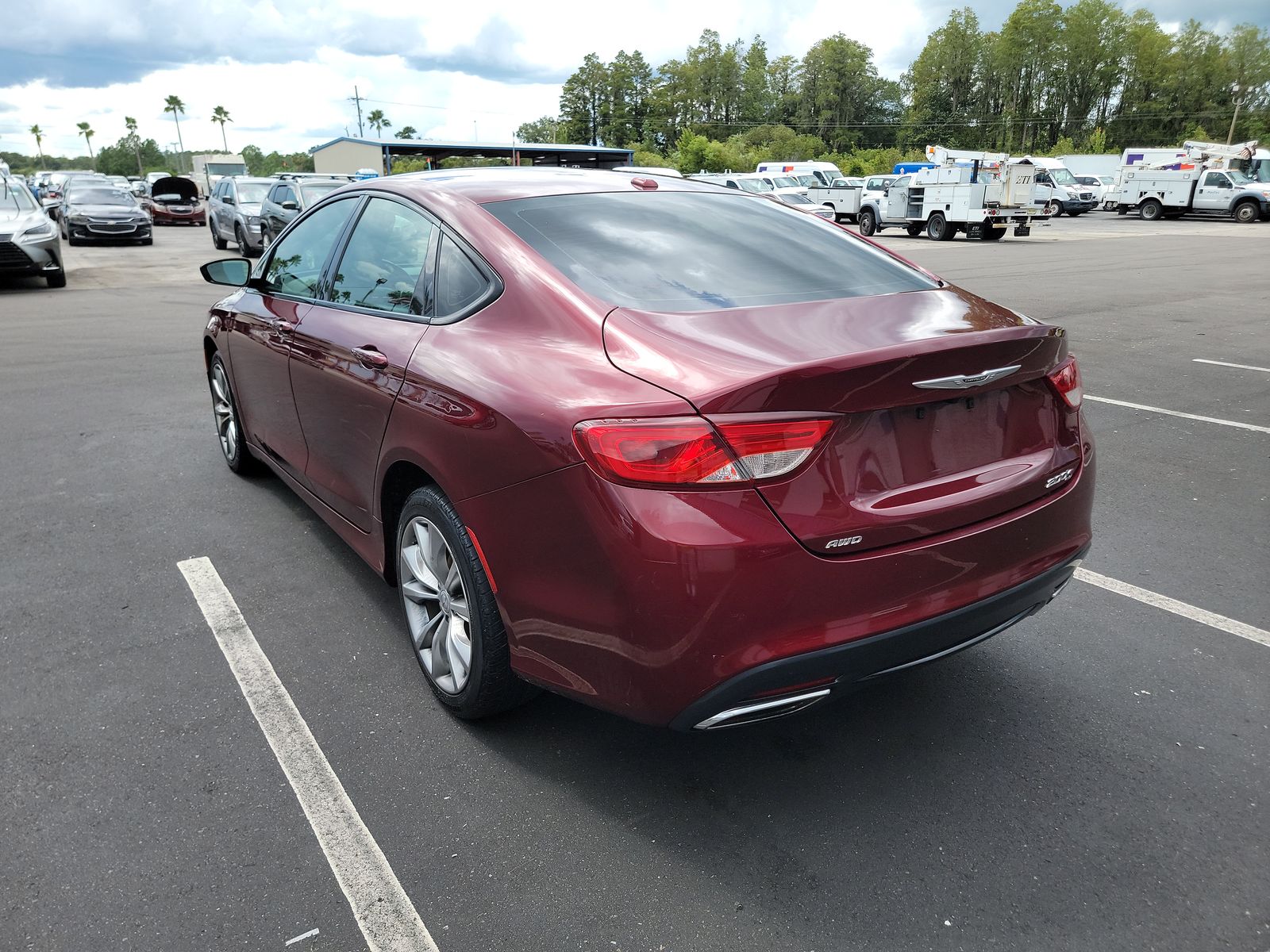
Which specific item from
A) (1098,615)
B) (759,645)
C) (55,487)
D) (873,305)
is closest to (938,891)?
(759,645)

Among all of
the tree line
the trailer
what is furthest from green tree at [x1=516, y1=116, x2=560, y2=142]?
the trailer

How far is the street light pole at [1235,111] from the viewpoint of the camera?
8219 cm

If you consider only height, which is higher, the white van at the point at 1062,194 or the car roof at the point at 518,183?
the car roof at the point at 518,183

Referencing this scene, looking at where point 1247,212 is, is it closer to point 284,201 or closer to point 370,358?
point 284,201

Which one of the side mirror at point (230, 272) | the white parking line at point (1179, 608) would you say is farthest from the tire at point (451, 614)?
the white parking line at point (1179, 608)

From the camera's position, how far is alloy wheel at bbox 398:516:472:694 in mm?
2742

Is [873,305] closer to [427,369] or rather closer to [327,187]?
[427,369]

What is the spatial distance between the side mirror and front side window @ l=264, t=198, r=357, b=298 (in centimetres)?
37

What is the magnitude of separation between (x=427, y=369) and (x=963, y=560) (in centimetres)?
158

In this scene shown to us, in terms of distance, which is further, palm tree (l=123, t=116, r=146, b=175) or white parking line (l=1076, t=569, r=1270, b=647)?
palm tree (l=123, t=116, r=146, b=175)

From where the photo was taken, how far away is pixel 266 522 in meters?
4.54

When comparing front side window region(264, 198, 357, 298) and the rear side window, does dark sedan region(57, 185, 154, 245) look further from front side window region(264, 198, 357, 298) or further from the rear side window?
the rear side window

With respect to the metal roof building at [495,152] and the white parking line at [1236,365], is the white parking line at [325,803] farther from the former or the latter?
the metal roof building at [495,152]

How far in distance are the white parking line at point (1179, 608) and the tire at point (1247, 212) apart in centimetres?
4030
